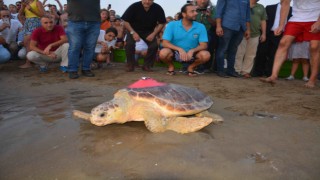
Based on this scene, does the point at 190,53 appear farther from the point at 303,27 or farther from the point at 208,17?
the point at 303,27

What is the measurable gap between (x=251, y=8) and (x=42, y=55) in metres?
3.81

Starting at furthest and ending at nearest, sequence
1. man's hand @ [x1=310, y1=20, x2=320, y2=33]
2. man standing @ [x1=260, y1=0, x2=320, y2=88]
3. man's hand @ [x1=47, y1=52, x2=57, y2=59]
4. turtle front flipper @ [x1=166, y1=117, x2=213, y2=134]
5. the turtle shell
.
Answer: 1. man's hand @ [x1=47, y1=52, x2=57, y2=59]
2. man standing @ [x1=260, y1=0, x2=320, y2=88]
3. man's hand @ [x1=310, y1=20, x2=320, y2=33]
4. the turtle shell
5. turtle front flipper @ [x1=166, y1=117, x2=213, y2=134]

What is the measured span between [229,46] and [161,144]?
3.29m

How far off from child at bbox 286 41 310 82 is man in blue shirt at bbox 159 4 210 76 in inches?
56.4

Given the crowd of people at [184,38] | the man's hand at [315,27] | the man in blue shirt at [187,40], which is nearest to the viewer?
the man's hand at [315,27]

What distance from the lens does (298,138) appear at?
184 cm

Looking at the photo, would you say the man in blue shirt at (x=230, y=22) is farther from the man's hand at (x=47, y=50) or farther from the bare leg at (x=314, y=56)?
the man's hand at (x=47, y=50)

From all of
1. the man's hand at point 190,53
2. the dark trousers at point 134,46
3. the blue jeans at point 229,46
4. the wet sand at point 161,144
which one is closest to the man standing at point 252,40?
the blue jeans at point 229,46

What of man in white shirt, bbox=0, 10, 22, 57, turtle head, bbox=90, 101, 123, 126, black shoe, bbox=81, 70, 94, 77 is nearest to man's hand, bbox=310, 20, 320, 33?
turtle head, bbox=90, 101, 123, 126

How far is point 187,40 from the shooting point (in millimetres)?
4465

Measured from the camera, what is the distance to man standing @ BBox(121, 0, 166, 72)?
4.93 m

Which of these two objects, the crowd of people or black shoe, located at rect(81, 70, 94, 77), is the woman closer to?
the crowd of people

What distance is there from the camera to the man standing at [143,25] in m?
4.93

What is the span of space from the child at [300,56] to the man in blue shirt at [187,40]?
1432 millimetres
